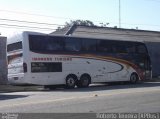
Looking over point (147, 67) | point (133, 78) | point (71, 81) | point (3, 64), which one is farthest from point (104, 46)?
point (3, 64)

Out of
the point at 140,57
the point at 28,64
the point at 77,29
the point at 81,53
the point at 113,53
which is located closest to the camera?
the point at 28,64

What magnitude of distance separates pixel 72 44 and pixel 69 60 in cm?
108

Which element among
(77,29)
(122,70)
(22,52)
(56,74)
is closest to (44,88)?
(56,74)

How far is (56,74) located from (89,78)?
10.2 ft

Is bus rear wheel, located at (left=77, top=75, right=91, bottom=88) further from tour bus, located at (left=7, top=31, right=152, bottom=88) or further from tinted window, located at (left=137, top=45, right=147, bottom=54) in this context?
tinted window, located at (left=137, top=45, right=147, bottom=54)

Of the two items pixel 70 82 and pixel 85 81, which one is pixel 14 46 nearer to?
pixel 70 82

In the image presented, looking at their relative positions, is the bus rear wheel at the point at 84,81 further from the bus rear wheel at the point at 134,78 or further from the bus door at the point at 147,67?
the bus door at the point at 147,67

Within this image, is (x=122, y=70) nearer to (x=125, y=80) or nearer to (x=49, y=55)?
(x=125, y=80)

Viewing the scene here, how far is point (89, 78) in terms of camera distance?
101ft

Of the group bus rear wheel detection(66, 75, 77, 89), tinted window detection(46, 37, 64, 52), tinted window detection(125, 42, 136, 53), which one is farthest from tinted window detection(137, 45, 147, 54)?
tinted window detection(46, 37, 64, 52)

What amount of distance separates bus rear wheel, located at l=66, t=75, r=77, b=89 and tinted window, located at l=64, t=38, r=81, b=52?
5.86 ft

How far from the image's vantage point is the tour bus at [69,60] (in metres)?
27.1

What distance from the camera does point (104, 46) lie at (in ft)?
104

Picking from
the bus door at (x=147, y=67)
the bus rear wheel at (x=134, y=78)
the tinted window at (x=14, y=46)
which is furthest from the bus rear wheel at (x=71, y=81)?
the bus door at (x=147, y=67)
